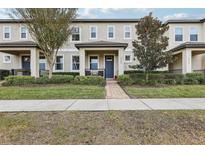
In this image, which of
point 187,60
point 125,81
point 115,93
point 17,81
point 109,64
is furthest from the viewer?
point 109,64

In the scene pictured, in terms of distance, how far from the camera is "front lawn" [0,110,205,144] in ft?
17.5

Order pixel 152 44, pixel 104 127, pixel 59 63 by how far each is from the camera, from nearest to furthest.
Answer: pixel 104 127
pixel 152 44
pixel 59 63

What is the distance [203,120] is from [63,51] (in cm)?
2208

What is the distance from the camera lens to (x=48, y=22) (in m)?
18.1

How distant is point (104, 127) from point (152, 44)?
496 inches

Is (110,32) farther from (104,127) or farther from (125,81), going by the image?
(104,127)

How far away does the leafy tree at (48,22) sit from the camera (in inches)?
707

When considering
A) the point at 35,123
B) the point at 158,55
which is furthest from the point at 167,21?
the point at 35,123

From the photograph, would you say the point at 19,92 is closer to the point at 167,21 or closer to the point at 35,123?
the point at 35,123

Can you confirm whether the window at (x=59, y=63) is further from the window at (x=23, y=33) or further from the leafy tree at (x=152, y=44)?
the leafy tree at (x=152, y=44)

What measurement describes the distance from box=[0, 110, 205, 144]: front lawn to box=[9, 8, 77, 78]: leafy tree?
11497mm

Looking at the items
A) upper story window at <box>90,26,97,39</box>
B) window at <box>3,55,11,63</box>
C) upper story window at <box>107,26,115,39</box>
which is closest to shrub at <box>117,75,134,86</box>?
upper story window at <box>107,26,115,39</box>

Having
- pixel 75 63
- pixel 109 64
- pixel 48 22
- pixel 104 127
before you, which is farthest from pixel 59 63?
pixel 104 127

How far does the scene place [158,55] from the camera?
1784 cm
